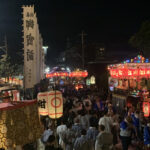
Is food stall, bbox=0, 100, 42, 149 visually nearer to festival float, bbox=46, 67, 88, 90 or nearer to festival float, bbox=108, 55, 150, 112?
festival float, bbox=108, 55, 150, 112

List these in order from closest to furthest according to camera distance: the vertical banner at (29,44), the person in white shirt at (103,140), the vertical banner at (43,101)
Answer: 1. the person in white shirt at (103,140)
2. the vertical banner at (43,101)
3. the vertical banner at (29,44)

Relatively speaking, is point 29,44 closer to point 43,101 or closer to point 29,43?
point 29,43

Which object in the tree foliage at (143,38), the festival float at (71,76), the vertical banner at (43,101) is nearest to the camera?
the vertical banner at (43,101)

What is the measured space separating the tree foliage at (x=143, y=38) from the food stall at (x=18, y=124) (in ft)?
64.6

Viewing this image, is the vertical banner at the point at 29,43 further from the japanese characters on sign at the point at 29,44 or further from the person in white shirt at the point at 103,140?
the person in white shirt at the point at 103,140

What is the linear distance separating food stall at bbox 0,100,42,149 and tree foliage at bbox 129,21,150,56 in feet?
64.6

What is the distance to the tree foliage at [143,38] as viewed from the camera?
74.7 ft

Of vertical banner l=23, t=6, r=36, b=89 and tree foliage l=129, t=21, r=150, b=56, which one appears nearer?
vertical banner l=23, t=6, r=36, b=89

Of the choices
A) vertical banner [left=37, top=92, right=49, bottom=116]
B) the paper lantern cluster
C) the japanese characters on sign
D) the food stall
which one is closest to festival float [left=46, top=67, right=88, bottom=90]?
the paper lantern cluster

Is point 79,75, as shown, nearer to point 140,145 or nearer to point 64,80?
point 64,80

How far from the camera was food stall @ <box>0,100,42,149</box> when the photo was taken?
4.86 m

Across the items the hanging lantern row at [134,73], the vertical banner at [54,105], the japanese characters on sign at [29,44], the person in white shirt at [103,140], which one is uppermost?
the japanese characters on sign at [29,44]

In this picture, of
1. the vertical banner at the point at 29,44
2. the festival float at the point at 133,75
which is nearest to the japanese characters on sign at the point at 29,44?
the vertical banner at the point at 29,44

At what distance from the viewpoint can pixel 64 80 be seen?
140 feet
